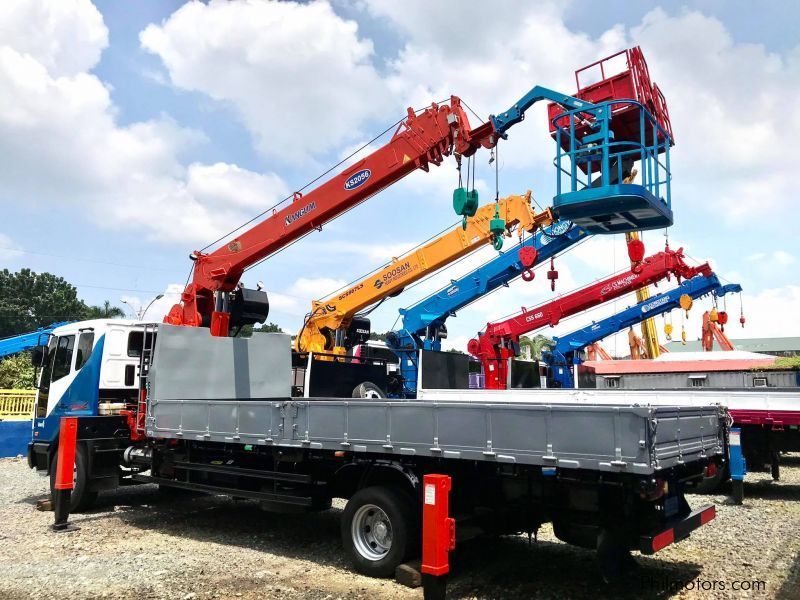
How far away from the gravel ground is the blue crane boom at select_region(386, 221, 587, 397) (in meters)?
9.56

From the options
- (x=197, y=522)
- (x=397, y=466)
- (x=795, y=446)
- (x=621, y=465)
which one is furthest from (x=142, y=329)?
(x=795, y=446)

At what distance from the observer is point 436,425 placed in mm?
6113

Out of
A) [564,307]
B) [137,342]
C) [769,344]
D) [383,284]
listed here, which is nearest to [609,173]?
[137,342]

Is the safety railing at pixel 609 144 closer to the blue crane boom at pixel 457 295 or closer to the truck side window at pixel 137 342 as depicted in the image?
the truck side window at pixel 137 342

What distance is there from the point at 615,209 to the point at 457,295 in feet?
41.0

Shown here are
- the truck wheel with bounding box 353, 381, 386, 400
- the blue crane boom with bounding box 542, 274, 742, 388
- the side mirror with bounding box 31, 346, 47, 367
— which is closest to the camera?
the side mirror with bounding box 31, 346, 47, 367

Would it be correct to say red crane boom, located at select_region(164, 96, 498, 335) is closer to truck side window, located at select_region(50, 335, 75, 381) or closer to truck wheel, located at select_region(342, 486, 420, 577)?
truck side window, located at select_region(50, 335, 75, 381)

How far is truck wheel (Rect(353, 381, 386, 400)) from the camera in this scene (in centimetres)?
1157

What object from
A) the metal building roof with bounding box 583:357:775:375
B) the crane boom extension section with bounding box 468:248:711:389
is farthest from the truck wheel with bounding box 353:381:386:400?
the metal building roof with bounding box 583:357:775:375

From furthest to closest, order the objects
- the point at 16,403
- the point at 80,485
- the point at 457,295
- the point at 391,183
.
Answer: the point at 16,403 → the point at 457,295 → the point at 391,183 → the point at 80,485

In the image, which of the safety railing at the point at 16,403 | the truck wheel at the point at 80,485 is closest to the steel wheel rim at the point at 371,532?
the truck wheel at the point at 80,485

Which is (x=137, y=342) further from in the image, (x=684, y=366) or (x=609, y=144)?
(x=684, y=366)

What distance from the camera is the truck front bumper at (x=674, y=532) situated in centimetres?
542

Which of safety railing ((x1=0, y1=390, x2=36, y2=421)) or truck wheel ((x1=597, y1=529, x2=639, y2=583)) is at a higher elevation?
safety railing ((x1=0, y1=390, x2=36, y2=421))
